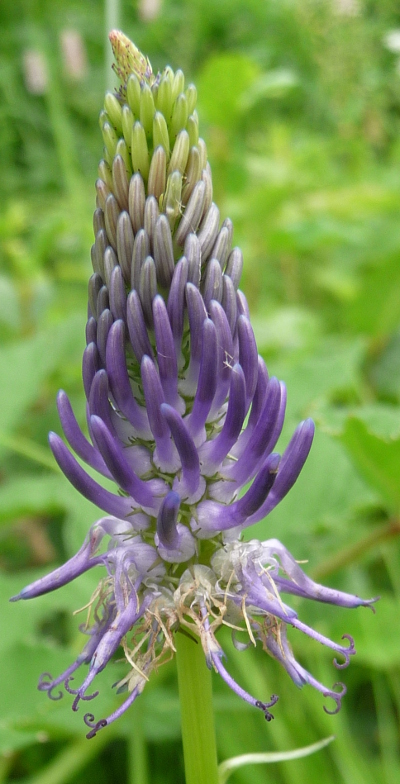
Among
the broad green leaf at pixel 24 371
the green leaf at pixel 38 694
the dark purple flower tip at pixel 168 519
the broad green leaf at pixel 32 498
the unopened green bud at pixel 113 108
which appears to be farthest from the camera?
the broad green leaf at pixel 24 371

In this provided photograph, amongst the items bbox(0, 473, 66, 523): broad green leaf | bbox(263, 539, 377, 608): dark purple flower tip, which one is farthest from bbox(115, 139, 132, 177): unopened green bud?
bbox(0, 473, 66, 523): broad green leaf

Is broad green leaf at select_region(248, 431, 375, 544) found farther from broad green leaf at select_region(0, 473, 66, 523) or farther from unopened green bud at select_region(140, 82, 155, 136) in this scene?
unopened green bud at select_region(140, 82, 155, 136)

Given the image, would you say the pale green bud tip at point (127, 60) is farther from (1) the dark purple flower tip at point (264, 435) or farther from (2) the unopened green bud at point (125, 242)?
(1) the dark purple flower tip at point (264, 435)

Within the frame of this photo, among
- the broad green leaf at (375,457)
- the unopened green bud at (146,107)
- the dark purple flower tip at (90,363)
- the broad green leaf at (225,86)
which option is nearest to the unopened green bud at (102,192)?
the unopened green bud at (146,107)

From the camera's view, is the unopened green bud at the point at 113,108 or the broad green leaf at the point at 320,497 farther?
the broad green leaf at the point at 320,497

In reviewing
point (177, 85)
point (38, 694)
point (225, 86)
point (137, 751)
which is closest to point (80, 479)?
point (177, 85)

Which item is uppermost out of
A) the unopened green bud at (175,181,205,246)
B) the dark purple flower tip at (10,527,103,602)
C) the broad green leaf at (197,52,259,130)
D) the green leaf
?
the broad green leaf at (197,52,259,130)

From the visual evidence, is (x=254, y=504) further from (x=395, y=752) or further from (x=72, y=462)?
(x=395, y=752)

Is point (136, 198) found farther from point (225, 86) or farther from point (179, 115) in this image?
point (225, 86)
